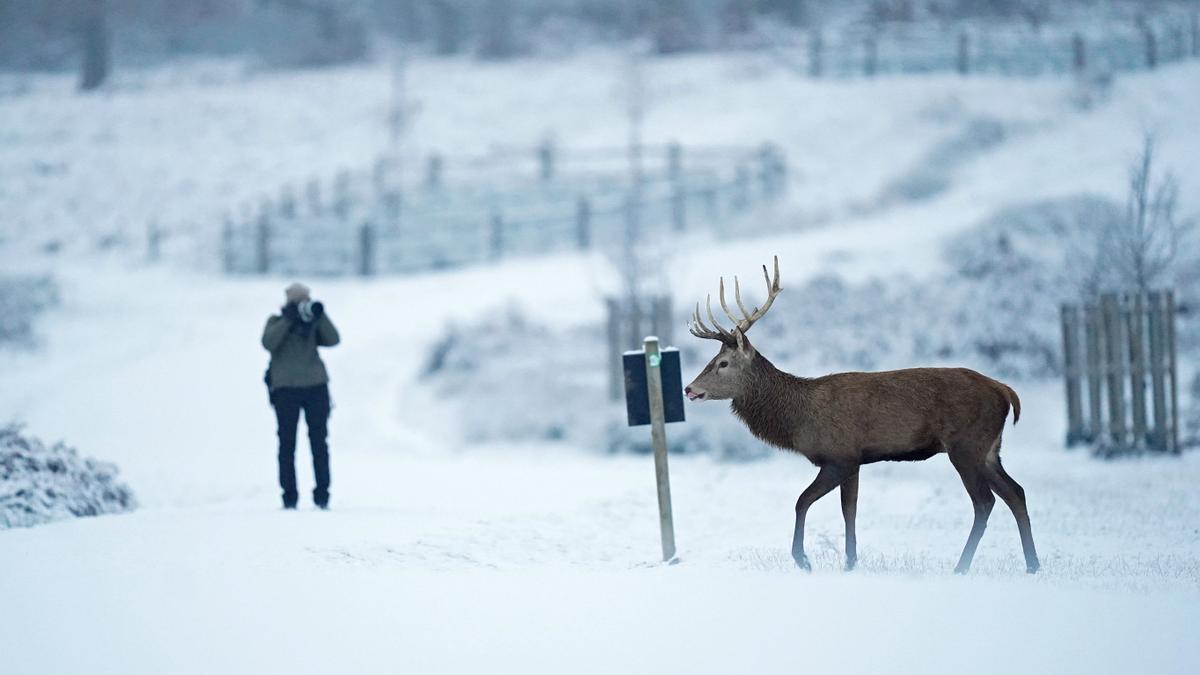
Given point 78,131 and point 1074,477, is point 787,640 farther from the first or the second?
point 78,131

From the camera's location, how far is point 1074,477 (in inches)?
550

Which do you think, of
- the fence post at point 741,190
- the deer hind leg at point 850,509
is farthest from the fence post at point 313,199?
the deer hind leg at point 850,509

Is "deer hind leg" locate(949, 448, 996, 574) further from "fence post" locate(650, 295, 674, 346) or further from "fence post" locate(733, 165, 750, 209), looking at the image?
"fence post" locate(733, 165, 750, 209)

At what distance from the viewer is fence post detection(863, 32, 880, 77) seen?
41.6 meters

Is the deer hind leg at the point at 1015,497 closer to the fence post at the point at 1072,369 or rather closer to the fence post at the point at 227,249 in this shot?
the fence post at the point at 1072,369

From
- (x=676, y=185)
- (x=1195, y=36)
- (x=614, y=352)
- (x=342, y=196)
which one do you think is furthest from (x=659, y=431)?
(x=1195, y=36)

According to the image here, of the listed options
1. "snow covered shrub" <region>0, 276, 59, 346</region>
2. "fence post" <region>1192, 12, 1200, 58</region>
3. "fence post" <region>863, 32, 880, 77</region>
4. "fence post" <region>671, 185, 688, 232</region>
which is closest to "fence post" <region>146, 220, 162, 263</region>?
"snow covered shrub" <region>0, 276, 59, 346</region>

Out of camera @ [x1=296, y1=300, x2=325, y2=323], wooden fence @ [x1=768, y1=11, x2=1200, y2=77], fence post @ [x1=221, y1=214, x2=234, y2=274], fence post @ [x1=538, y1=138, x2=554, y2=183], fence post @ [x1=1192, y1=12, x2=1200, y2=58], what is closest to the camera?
camera @ [x1=296, y1=300, x2=325, y2=323]

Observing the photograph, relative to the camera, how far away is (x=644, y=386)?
8.66m

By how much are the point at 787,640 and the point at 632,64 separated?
3766 cm

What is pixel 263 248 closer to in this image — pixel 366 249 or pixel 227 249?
pixel 227 249

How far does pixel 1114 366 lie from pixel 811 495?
863cm

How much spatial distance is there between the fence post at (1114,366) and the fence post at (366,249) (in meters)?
16.7

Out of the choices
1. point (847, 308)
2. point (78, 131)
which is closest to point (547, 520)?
point (847, 308)
